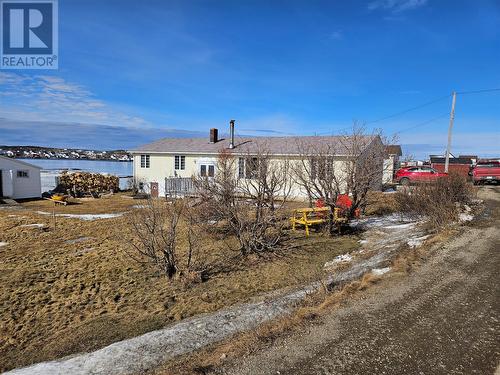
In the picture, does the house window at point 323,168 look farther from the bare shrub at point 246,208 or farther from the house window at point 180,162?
the house window at point 180,162

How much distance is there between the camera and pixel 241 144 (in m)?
24.9

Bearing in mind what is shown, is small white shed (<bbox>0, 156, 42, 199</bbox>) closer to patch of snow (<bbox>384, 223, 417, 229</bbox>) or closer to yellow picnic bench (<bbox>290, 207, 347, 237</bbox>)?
yellow picnic bench (<bbox>290, 207, 347, 237</bbox>)

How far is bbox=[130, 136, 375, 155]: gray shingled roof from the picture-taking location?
22.6 meters

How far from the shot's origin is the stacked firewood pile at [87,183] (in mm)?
26922

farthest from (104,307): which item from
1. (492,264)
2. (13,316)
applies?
(492,264)

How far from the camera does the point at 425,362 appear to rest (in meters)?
3.58

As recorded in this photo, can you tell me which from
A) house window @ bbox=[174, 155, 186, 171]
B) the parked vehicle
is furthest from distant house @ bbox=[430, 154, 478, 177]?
house window @ bbox=[174, 155, 186, 171]

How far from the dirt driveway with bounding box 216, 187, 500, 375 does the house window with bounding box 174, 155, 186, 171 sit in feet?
71.0

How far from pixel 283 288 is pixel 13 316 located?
526 centimetres

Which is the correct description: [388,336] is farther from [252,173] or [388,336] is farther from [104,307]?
[252,173]

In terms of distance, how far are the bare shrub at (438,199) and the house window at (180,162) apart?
16786 mm

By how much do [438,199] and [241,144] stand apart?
15.5 metres

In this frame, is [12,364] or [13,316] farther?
[13,316]

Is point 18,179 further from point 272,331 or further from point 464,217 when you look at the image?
point 464,217
